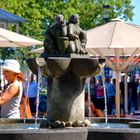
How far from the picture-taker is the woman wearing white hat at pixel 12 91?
376 inches

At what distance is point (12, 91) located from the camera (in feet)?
31.3

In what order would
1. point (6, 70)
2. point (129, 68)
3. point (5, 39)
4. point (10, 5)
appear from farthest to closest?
point (10, 5), point (129, 68), point (5, 39), point (6, 70)

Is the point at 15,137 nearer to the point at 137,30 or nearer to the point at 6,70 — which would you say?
the point at 6,70

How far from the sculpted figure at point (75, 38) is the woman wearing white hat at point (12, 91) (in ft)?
3.60

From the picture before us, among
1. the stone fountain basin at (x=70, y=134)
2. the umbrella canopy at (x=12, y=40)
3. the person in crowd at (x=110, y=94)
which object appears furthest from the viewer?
the person in crowd at (x=110, y=94)

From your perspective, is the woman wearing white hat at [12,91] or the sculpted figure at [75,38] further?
the woman wearing white hat at [12,91]

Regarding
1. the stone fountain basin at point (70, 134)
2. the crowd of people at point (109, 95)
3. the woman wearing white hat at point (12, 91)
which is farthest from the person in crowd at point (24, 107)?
the crowd of people at point (109, 95)

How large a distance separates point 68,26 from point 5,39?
29.0 ft

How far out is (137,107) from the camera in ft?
96.4

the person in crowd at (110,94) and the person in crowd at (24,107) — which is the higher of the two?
the person in crowd at (110,94)

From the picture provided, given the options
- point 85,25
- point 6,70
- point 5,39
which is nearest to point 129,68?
point 5,39

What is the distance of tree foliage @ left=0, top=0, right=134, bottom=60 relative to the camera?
51.4m

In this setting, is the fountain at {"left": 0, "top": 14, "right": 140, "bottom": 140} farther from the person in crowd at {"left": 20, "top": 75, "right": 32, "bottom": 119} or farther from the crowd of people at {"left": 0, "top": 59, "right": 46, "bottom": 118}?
the person in crowd at {"left": 20, "top": 75, "right": 32, "bottom": 119}

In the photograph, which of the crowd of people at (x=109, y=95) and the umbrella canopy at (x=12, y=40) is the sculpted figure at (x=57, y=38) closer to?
the umbrella canopy at (x=12, y=40)
